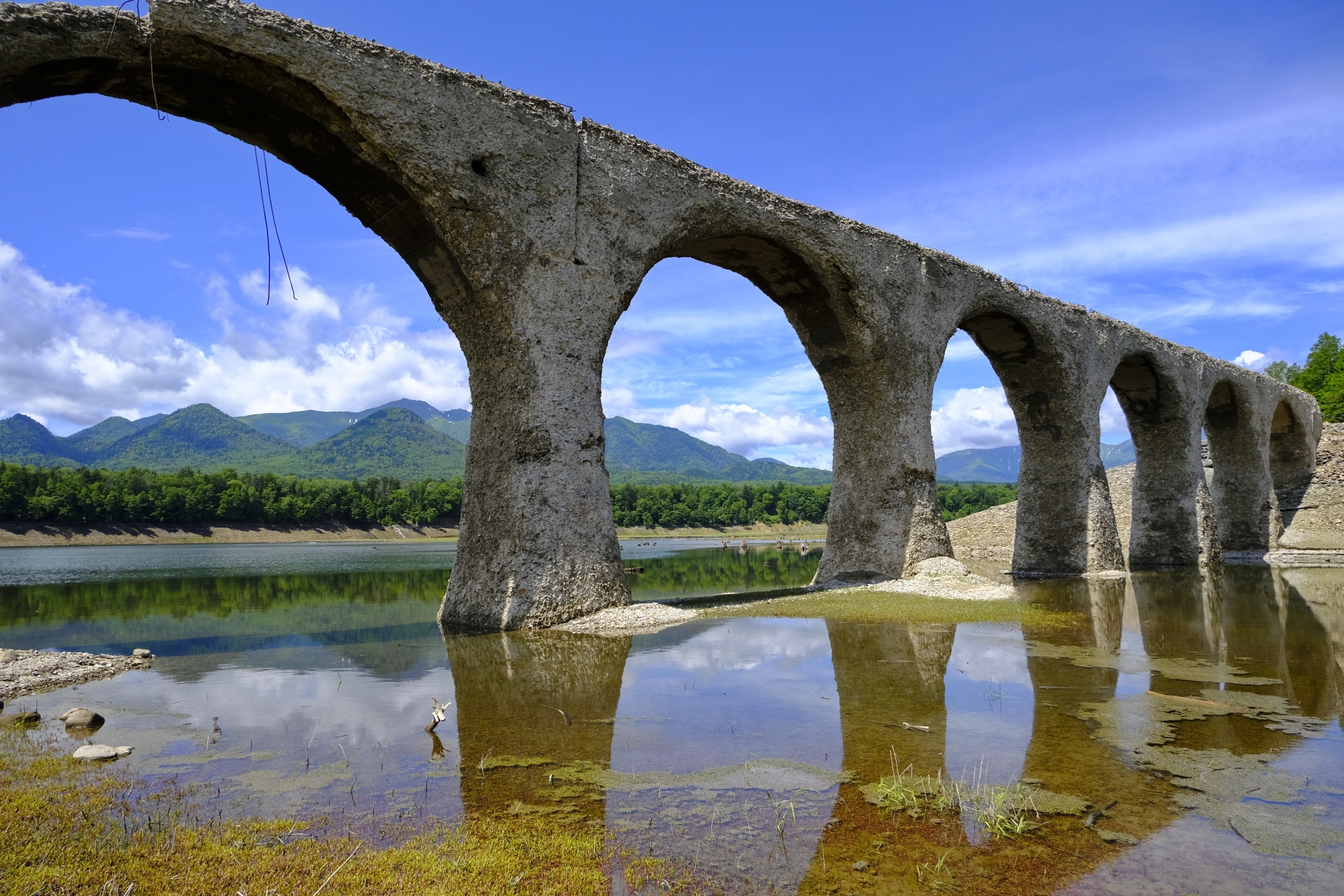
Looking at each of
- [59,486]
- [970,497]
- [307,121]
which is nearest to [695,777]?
[307,121]

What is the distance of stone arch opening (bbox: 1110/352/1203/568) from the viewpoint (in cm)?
2161

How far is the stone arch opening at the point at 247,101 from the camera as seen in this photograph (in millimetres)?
8352

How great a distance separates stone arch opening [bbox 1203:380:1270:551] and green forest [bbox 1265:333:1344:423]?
29800 millimetres

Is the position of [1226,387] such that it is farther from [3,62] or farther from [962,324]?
[3,62]

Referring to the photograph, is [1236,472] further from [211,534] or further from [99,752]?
[211,534]

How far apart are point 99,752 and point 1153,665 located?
8389 millimetres

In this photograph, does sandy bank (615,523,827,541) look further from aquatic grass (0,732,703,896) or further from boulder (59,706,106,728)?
aquatic grass (0,732,703,896)

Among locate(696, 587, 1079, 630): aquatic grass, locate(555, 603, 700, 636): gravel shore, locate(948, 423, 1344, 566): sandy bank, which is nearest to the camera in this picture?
locate(555, 603, 700, 636): gravel shore

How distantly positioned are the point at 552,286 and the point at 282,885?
8.45 m

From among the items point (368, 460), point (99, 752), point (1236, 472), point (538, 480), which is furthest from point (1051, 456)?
point (368, 460)

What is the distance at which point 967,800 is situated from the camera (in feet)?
12.8

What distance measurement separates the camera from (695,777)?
4.30 meters

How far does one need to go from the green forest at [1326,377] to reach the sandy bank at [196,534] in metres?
62.4

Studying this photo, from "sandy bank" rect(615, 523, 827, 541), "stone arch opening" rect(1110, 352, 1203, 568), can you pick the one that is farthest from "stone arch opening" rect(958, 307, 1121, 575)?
"sandy bank" rect(615, 523, 827, 541)
